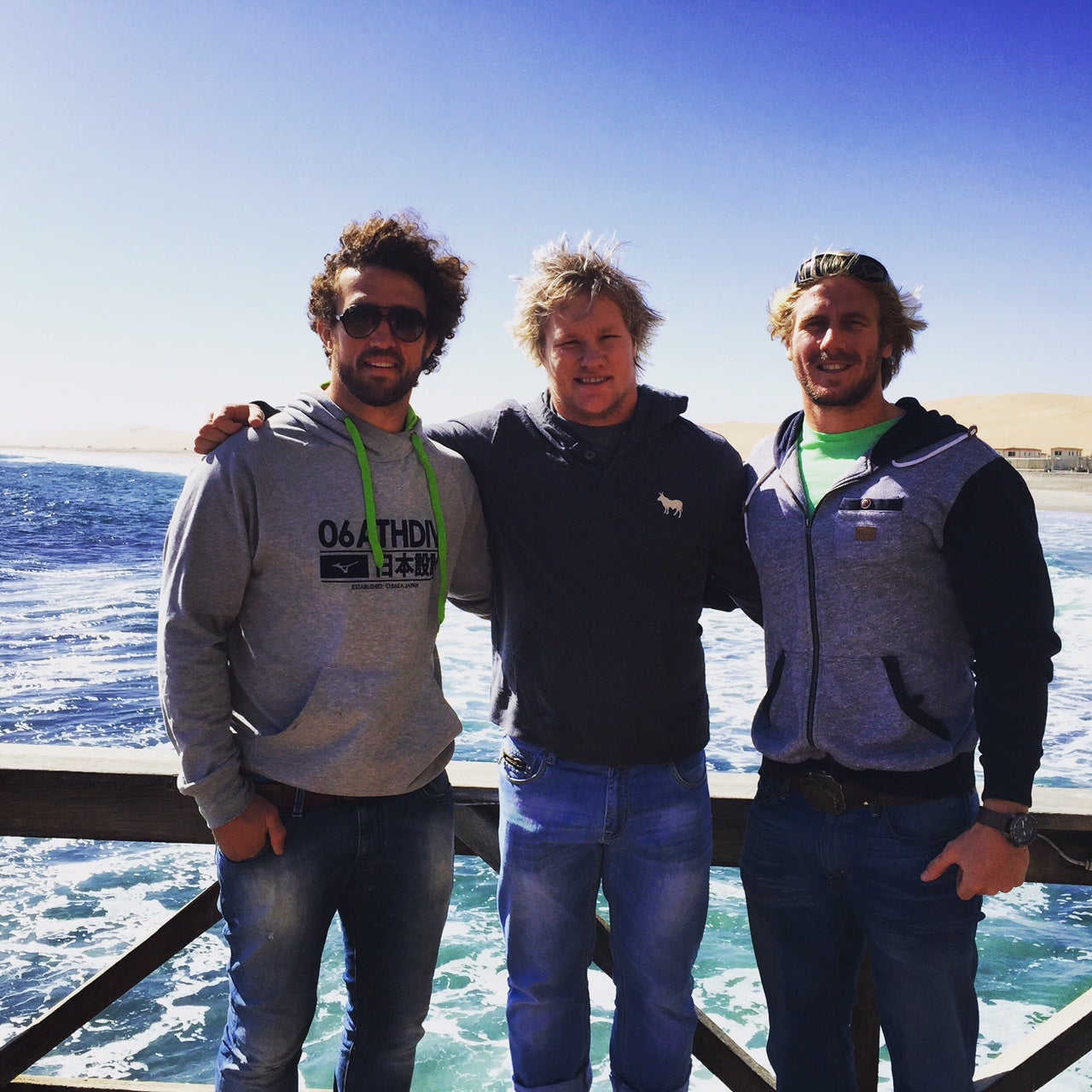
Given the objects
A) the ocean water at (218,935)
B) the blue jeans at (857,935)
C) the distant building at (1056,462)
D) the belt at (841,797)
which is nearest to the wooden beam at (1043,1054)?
the blue jeans at (857,935)

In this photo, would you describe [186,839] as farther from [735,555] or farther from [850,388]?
[850,388]

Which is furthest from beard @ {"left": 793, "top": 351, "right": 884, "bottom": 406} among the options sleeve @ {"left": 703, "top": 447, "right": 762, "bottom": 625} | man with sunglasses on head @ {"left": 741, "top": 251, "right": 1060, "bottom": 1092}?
sleeve @ {"left": 703, "top": 447, "right": 762, "bottom": 625}

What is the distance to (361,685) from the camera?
193 centimetres

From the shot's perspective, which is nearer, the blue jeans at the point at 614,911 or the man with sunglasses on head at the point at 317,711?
the man with sunglasses on head at the point at 317,711

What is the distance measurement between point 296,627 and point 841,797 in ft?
3.94

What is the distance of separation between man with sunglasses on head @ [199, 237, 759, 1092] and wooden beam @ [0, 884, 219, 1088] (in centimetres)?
79

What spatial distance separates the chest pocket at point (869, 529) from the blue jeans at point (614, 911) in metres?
0.62

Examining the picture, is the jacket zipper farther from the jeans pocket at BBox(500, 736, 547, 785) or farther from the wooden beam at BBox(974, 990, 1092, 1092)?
the wooden beam at BBox(974, 990, 1092, 1092)

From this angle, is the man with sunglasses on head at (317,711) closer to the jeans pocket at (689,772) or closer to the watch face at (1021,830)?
the jeans pocket at (689,772)

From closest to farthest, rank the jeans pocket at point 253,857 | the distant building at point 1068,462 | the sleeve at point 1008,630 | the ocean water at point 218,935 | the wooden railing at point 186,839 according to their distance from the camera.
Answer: the sleeve at point 1008,630 < the jeans pocket at point 253,857 < the wooden railing at point 186,839 < the ocean water at point 218,935 < the distant building at point 1068,462

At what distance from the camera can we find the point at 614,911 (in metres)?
2.11

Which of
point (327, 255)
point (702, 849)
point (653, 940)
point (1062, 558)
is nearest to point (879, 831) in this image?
point (702, 849)

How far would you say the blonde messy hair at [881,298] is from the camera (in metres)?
2.18

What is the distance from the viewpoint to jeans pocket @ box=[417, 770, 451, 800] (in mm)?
2041
